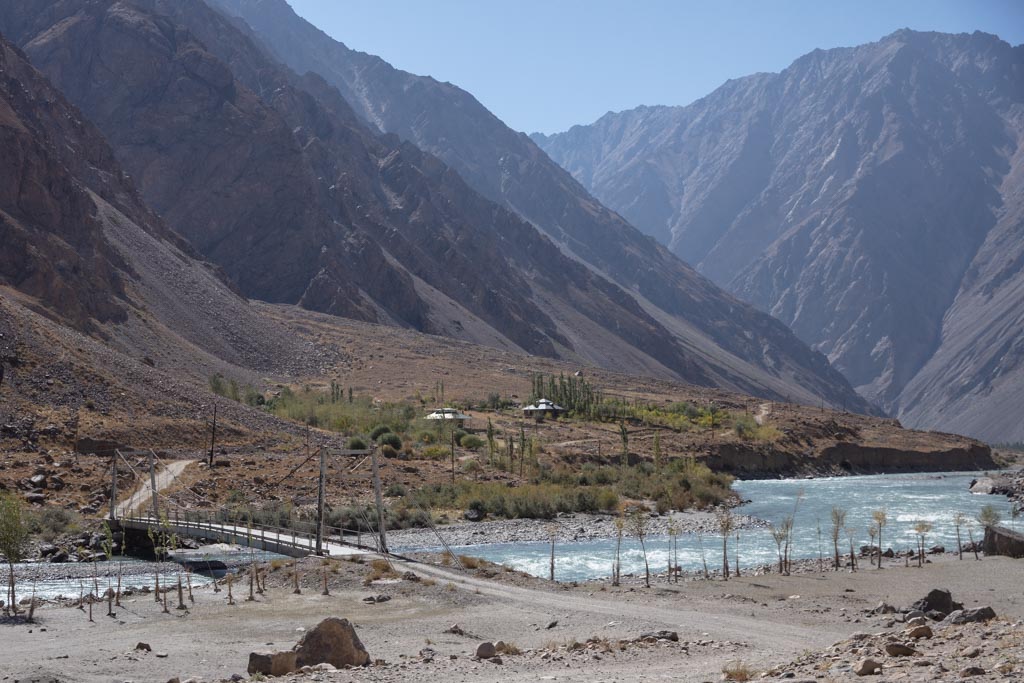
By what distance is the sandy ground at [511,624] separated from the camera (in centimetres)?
2067

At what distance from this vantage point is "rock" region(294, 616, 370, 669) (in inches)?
827

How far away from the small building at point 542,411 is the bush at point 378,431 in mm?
18254

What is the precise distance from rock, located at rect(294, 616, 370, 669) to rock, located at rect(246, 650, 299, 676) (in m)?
0.56

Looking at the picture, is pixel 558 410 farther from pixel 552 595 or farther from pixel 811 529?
pixel 552 595

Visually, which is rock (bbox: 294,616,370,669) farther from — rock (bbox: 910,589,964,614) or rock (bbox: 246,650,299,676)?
rock (bbox: 910,589,964,614)

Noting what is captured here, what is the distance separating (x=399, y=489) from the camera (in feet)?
197

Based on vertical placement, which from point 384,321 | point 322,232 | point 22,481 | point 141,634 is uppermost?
point 322,232

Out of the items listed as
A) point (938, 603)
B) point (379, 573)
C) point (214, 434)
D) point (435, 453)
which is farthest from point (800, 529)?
point (214, 434)

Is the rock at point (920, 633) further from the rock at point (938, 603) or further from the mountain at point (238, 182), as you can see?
the mountain at point (238, 182)

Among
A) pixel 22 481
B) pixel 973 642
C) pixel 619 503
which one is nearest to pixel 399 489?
pixel 619 503

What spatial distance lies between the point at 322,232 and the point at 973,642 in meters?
146

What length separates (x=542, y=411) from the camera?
92.4 m

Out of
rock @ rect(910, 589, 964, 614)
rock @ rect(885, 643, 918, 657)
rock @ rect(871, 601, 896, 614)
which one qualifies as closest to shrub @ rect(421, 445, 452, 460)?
rock @ rect(871, 601, 896, 614)

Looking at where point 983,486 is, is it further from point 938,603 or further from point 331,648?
point 331,648
